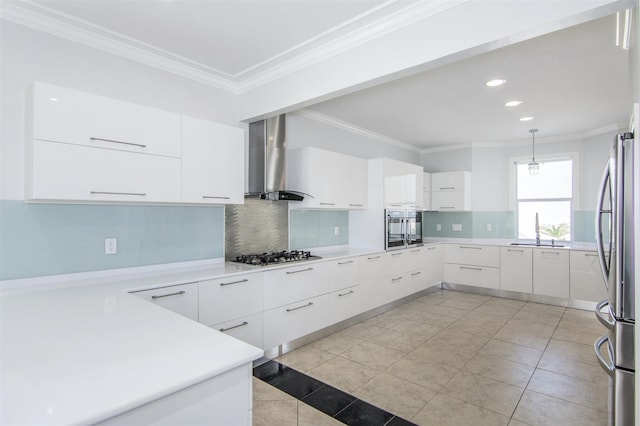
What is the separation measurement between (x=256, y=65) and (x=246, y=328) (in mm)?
2158

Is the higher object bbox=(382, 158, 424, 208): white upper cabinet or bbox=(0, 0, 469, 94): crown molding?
bbox=(0, 0, 469, 94): crown molding

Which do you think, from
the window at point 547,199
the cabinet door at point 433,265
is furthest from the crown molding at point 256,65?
the window at point 547,199

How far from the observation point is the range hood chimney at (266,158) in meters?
3.44

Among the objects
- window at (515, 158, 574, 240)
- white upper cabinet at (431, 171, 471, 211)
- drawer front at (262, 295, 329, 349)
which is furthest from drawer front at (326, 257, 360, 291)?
window at (515, 158, 574, 240)

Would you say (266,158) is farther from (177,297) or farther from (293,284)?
(177,297)

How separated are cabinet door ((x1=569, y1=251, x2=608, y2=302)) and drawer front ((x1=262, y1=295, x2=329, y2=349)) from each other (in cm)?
350

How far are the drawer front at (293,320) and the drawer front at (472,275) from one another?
A: 3.00 metres

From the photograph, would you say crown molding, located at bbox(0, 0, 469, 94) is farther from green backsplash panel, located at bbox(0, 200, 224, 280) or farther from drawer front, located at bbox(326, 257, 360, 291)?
drawer front, located at bbox(326, 257, 360, 291)

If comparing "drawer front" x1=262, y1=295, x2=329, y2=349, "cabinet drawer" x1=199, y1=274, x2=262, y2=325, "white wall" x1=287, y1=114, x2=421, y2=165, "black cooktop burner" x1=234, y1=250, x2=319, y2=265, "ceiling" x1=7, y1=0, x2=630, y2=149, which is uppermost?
"ceiling" x1=7, y1=0, x2=630, y2=149

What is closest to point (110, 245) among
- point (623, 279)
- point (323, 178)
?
point (323, 178)

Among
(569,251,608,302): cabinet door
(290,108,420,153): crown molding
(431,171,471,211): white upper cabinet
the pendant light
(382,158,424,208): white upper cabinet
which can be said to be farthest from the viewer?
(431,171,471,211): white upper cabinet

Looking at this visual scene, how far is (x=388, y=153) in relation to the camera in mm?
5500

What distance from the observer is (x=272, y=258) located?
3287 mm

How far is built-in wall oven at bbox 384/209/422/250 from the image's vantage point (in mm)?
4477
